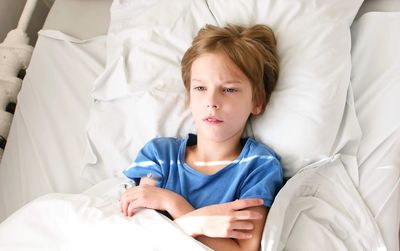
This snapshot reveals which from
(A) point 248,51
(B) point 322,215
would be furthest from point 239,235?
(A) point 248,51

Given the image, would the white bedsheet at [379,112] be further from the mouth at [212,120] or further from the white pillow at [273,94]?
the mouth at [212,120]

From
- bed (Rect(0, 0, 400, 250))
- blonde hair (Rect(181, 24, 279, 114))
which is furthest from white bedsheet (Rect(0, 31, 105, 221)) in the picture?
blonde hair (Rect(181, 24, 279, 114))

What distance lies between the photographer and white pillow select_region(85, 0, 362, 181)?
1220 millimetres

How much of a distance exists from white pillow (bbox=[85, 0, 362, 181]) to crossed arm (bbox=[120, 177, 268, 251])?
23 centimetres

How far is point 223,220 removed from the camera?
1036 mm

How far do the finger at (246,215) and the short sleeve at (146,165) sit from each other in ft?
0.90

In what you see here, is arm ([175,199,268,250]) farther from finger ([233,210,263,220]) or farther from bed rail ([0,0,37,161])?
bed rail ([0,0,37,161])

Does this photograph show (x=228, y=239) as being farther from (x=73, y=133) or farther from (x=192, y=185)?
(x=73, y=133)

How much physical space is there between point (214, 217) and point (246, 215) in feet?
0.23

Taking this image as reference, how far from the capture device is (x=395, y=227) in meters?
1.13

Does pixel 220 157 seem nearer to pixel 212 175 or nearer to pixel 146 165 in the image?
pixel 212 175

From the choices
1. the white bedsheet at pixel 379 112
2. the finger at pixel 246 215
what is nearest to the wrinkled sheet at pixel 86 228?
the finger at pixel 246 215

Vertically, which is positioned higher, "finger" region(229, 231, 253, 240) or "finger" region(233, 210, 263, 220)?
"finger" region(233, 210, 263, 220)

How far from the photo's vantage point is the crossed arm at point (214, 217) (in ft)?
3.38
